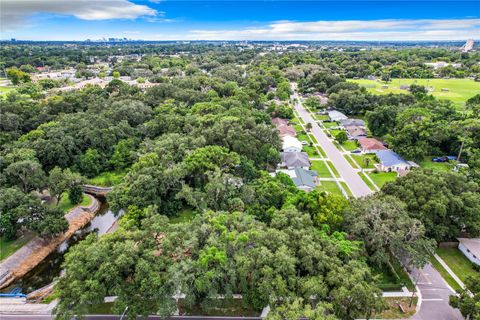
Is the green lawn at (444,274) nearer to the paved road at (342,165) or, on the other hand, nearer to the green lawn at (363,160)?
the paved road at (342,165)

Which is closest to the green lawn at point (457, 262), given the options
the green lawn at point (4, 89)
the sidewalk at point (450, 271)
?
the sidewalk at point (450, 271)

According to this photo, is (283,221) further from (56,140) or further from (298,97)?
(298,97)

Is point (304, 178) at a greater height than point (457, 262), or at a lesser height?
greater

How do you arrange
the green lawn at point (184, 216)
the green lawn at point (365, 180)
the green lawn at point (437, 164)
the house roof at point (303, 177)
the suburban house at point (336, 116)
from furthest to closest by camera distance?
the suburban house at point (336, 116), the green lawn at point (437, 164), the green lawn at point (365, 180), the house roof at point (303, 177), the green lawn at point (184, 216)

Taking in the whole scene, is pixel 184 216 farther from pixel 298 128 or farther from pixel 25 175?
pixel 298 128

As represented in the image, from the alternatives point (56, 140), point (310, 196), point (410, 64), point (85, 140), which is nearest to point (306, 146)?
point (310, 196)

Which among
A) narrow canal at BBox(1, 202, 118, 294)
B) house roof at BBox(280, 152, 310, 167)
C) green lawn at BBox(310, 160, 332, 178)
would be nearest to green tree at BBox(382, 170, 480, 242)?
green lawn at BBox(310, 160, 332, 178)

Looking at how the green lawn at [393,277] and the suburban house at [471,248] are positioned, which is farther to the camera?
the suburban house at [471,248]

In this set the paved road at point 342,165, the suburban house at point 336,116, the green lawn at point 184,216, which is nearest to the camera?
the green lawn at point 184,216

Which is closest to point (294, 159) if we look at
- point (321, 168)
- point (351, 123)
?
point (321, 168)
